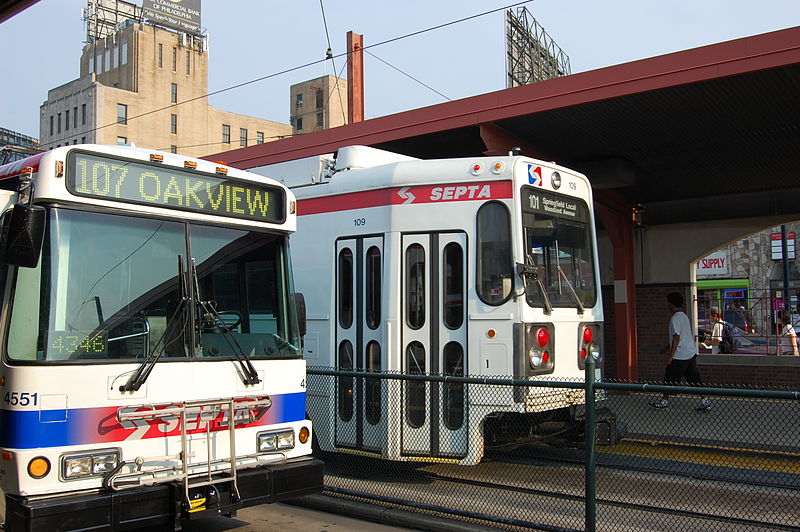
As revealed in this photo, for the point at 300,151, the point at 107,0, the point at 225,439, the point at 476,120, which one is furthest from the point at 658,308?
the point at 107,0

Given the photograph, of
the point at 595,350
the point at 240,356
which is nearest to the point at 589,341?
the point at 595,350

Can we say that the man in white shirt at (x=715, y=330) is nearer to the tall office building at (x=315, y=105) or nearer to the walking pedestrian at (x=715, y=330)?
the walking pedestrian at (x=715, y=330)

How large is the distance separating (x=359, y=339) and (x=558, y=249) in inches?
92.6

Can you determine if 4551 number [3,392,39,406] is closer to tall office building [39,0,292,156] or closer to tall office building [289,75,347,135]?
tall office building [39,0,292,156]

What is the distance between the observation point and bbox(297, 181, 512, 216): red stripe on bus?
7750 mm

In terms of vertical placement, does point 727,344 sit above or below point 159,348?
below

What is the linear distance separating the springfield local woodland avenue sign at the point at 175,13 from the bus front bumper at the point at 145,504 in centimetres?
8553

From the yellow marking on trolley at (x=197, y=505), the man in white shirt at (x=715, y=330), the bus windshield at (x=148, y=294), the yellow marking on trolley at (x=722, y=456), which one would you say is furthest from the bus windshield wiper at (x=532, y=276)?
the man in white shirt at (x=715, y=330)

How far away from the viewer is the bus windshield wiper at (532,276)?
24.6ft

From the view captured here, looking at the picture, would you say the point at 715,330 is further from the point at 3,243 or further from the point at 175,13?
the point at 175,13

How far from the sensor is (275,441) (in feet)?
19.7

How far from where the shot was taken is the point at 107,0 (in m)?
90.0

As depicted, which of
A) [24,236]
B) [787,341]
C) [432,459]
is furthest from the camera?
[787,341]

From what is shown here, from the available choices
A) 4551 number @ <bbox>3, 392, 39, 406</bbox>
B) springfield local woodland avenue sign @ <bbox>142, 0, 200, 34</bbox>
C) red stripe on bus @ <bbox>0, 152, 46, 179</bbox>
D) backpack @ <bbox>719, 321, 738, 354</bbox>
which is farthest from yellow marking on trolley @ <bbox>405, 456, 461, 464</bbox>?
springfield local woodland avenue sign @ <bbox>142, 0, 200, 34</bbox>
